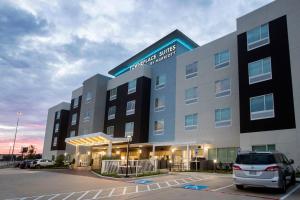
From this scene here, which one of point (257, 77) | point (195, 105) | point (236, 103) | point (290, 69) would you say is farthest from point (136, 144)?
point (290, 69)

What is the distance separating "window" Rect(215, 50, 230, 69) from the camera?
91.7ft

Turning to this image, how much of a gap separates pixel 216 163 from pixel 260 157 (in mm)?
13795

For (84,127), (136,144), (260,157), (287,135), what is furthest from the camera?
(84,127)

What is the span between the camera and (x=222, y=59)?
28438mm

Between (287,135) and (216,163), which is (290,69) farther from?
(216,163)

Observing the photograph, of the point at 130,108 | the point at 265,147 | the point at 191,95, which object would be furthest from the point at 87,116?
the point at 265,147

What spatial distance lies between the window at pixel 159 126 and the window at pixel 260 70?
13331 mm

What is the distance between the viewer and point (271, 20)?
2352 centimetres

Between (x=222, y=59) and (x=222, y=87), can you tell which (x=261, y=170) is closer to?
(x=222, y=87)

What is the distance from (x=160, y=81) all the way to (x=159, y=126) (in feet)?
19.3

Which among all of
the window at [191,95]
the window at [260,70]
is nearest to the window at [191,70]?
the window at [191,95]

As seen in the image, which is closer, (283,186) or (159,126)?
(283,186)

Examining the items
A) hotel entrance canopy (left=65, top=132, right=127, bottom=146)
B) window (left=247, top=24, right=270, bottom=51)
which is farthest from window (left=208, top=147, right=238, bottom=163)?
hotel entrance canopy (left=65, top=132, right=127, bottom=146)

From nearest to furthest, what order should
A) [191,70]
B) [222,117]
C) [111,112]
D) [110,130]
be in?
[222,117]
[191,70]
[110,130]
[111,112]
